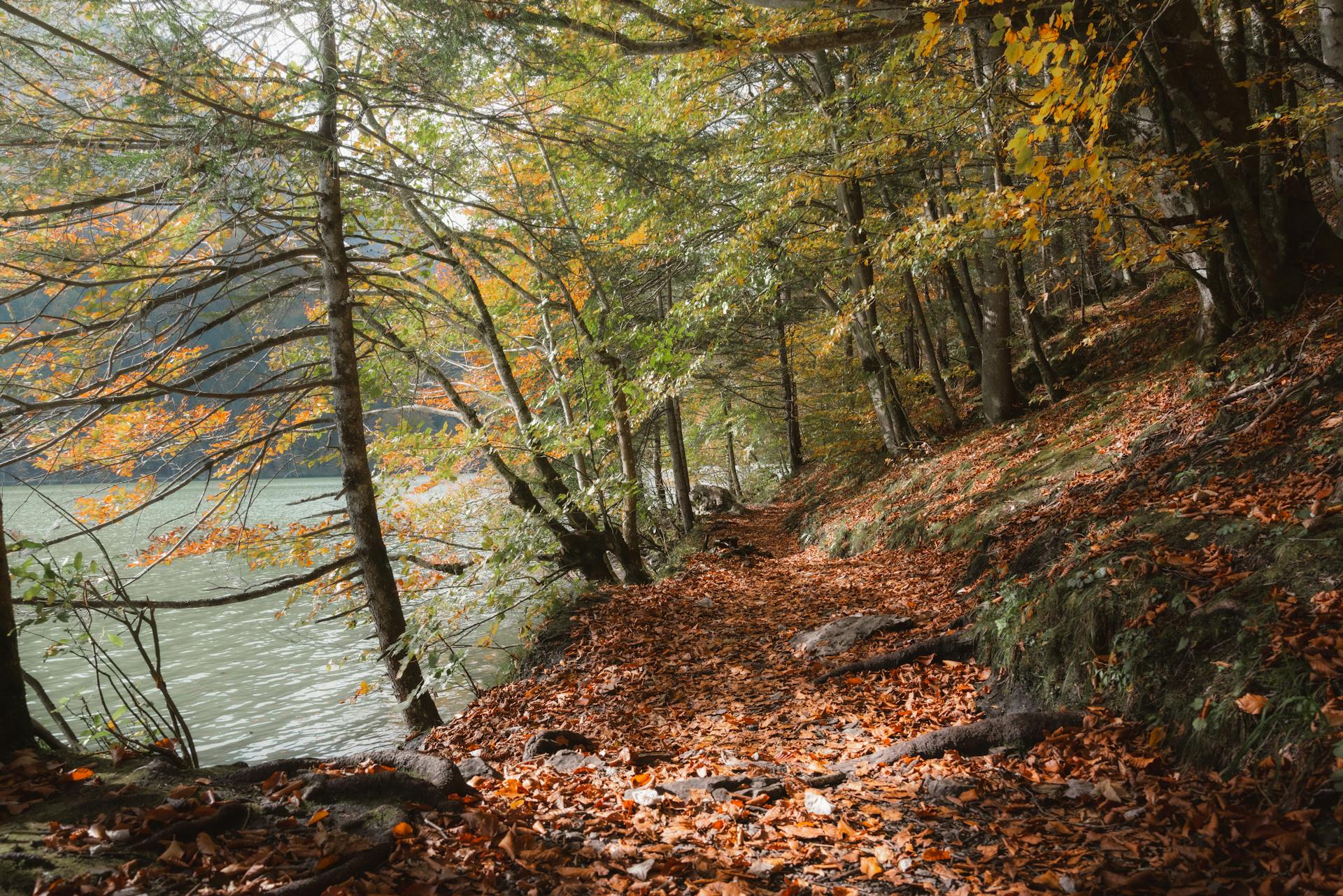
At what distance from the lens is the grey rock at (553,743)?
4.61 metres

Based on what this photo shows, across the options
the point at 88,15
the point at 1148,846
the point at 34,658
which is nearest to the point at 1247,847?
the point at 1148,846

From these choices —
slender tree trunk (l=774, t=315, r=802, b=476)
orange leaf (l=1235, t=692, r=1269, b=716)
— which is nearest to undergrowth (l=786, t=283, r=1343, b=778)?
orange leaf (l=1235, t=692, r=1269, b=716)

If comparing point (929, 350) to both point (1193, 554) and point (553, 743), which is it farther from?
point (553, 743)

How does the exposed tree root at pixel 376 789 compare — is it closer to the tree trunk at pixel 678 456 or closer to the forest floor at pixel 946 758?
the forest floor at pixel 946 758

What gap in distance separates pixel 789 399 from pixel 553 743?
15.0 meters

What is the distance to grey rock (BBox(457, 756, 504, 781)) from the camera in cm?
412

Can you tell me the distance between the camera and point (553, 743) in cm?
467

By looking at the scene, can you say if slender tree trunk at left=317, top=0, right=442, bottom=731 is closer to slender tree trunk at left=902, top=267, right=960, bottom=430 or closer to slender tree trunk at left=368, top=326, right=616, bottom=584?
slender tree trunk at left=368, top=326, right=616, bottom=584

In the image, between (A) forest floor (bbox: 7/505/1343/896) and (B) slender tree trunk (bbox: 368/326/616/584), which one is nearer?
(A) forest floor (bbox: 7/505/1343/896)

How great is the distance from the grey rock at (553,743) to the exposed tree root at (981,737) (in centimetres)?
176

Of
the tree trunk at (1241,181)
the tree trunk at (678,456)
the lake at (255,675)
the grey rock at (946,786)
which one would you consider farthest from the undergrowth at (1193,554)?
the tree trunk at (678,456)

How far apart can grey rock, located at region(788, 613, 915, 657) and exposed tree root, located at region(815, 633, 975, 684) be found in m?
0.50

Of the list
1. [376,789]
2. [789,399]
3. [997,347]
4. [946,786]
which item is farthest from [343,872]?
[789,399]

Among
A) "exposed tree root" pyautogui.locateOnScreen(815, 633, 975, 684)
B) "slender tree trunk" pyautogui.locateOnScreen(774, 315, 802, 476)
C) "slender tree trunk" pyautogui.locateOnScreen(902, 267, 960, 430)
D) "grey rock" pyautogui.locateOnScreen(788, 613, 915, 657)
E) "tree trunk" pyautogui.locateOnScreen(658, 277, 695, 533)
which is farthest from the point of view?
"slender tree trunk" pyautogui.locateOnScreen(774, 315, 802, 476)
